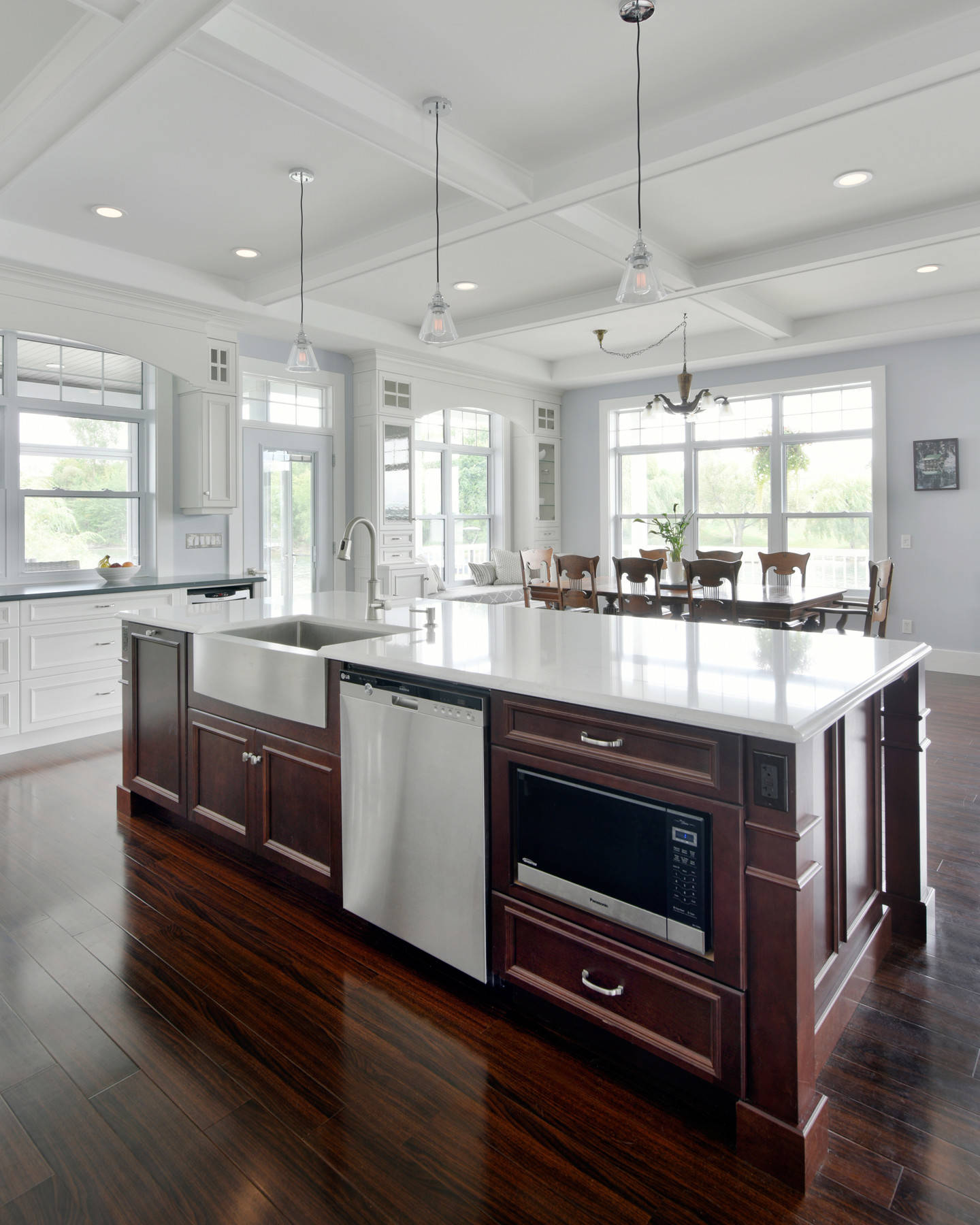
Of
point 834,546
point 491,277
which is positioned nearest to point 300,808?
point 491,277

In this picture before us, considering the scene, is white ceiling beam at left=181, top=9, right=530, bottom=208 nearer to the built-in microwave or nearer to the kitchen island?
the kitchen island

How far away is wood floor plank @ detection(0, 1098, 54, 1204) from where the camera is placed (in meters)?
1.43

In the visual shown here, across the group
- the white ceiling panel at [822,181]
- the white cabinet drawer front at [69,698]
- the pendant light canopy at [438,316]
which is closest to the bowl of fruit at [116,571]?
the white cabinet drawer front at [69,698]

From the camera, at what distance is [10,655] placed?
4.32 m

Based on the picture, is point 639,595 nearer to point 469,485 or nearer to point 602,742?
point 469,485

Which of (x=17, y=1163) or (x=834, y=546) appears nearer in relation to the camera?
(x=17, y=1163)

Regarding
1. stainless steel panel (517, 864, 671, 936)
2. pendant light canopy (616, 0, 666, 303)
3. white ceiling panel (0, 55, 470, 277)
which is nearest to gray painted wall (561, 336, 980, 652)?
white ceiling panel (0, 55, 470, 277)

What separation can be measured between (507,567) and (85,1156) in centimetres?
702

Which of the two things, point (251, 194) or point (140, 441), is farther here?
point (140, 441)

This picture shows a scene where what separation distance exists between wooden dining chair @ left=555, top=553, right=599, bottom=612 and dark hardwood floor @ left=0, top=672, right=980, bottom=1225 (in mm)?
3265

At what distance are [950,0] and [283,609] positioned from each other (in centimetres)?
321

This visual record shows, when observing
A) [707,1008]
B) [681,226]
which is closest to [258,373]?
[681,226]

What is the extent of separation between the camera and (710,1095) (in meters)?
1.63

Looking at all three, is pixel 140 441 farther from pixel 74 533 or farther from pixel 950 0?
pixel 950 0
